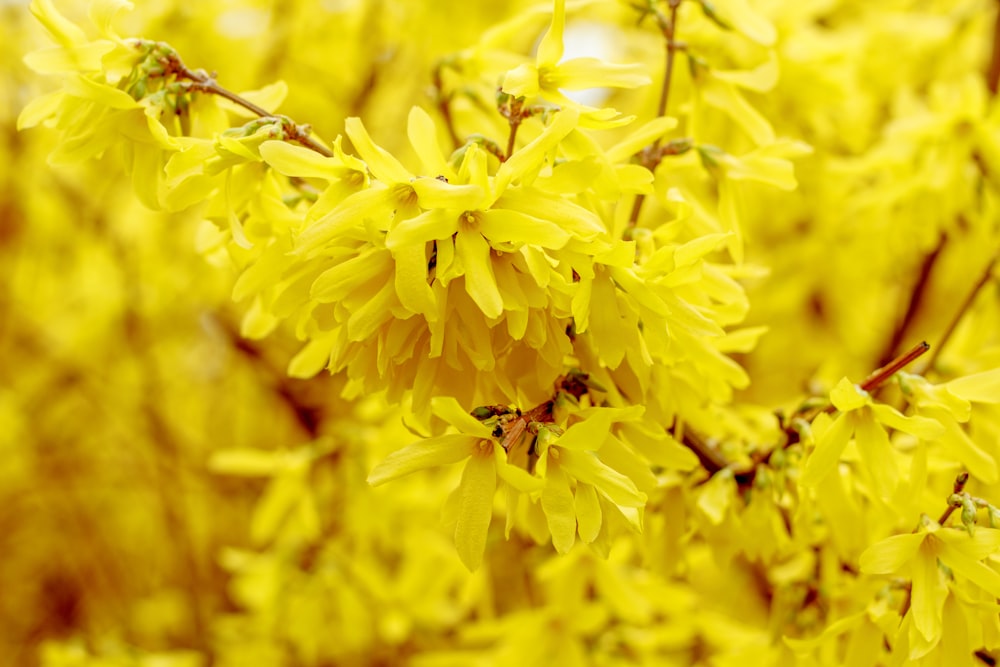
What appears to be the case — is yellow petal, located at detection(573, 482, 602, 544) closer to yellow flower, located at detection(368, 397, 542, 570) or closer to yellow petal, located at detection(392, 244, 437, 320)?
yellow flower, located at detection(368, 397, 542, 570)

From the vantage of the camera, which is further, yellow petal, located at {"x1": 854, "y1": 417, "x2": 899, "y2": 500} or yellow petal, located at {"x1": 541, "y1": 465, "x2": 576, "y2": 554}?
yellow petal, located at {"x1": 854, "y1": 417, "x2": 899, "y2": 500}

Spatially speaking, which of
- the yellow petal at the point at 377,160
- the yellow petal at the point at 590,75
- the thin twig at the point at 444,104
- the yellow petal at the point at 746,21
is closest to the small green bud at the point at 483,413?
the yellow petal at the point at 377,160

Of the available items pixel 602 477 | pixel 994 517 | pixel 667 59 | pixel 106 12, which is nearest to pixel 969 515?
pixel 994 517

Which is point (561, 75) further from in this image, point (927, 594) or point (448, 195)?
point (927, 594)

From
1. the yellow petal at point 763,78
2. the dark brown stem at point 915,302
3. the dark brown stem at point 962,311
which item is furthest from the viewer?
the dark brown stem at point 915,302

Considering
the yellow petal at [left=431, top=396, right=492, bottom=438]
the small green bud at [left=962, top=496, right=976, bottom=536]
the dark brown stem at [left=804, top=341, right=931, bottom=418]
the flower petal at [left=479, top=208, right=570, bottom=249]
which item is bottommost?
the small green bud at [left=962, top=496, right=976, bottom=536]

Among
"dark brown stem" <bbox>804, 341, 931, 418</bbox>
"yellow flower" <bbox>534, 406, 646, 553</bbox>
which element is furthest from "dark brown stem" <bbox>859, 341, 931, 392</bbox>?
"yellow flower" <bbox>534, 406, 646, 553</bbox>

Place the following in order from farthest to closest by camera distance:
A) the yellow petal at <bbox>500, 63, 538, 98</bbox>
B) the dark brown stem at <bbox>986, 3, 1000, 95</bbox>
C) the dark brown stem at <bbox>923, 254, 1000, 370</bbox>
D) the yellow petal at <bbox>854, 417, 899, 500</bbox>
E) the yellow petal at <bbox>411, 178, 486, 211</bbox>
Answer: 1. the dark brown stem at <bbox>986, 3, 1000, 95</bbox>
2. the dark brown stem at <bbox>923, 254, 1000, 370</bbox>
3. the yellow petal at <bbox>854, 417, 899, 500</bbox>
4. the yellow petal at <bbox>500, 63, 538, 98</bbox>
5. the yellow petal at <bbox>411, 178, 486, 211</bbox>

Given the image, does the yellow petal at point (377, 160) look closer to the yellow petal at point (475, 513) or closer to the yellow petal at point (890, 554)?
the yellow petal at point (475, 513)
